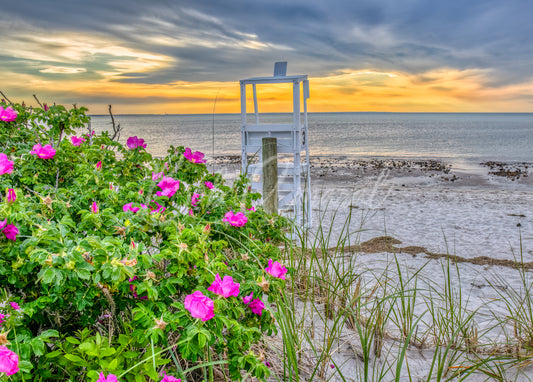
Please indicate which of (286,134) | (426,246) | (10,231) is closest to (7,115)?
(10,231)

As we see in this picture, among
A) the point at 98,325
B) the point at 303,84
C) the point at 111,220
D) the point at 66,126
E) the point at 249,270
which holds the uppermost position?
the point at 303,84

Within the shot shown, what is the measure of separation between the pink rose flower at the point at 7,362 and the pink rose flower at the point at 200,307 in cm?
51

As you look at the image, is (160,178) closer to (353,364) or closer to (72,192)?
(72,192)

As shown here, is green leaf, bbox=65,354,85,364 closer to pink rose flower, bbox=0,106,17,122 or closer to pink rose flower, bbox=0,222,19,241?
pink rose flower, bbox=0,222,19,241

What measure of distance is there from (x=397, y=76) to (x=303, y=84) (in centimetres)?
3622

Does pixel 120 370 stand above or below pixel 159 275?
below

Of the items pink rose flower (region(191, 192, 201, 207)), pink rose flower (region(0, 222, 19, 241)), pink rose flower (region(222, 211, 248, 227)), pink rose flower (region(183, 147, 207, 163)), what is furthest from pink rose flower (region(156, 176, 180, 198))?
pink rose flower (region(0, 222, 19, 241))

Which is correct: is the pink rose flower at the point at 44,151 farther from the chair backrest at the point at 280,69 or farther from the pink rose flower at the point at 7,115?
the chair backrest at the point at 280,69

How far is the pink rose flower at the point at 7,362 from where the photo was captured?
3.62ft

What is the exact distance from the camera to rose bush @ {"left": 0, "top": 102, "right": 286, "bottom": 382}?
1288 mm

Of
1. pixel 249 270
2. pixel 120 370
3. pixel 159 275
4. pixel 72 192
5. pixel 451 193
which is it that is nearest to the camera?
pixel 120 370

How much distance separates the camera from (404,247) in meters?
6.04

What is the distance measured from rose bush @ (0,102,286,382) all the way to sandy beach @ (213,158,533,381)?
0.51 metres

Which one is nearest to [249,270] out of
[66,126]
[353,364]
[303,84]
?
[353,364]
